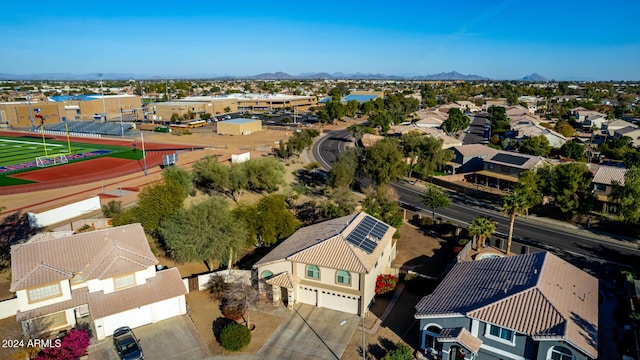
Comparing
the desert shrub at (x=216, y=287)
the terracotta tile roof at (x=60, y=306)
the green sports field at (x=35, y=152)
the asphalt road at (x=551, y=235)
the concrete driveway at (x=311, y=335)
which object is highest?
the terracotta tile roof at (x=60, y=306)

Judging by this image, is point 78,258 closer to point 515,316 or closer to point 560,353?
point 515,316

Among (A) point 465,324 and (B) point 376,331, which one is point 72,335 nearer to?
(B) point 376,331

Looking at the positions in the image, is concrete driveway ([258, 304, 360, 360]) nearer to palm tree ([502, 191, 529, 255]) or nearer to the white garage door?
the white garage door

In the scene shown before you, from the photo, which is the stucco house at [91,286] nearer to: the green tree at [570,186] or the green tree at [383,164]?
the green tree at [383,164]

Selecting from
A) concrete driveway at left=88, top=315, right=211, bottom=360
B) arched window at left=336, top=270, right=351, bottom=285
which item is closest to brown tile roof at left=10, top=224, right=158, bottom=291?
concrete driveway at left=88, top=315, right=211, bottom=360

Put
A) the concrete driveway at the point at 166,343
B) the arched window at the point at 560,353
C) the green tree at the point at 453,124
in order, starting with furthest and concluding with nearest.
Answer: the green tree at the point at 453,124 → the concrete driveway at the point at 166,343 → the arched window at the point at 560,353

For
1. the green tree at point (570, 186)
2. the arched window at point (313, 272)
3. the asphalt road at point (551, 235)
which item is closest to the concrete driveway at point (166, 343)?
the arched window at point (313, 272)

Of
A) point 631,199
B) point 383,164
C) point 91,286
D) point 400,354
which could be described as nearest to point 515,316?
point 400,354

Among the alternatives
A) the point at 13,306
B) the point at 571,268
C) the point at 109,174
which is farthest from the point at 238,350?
the point at 109,174
